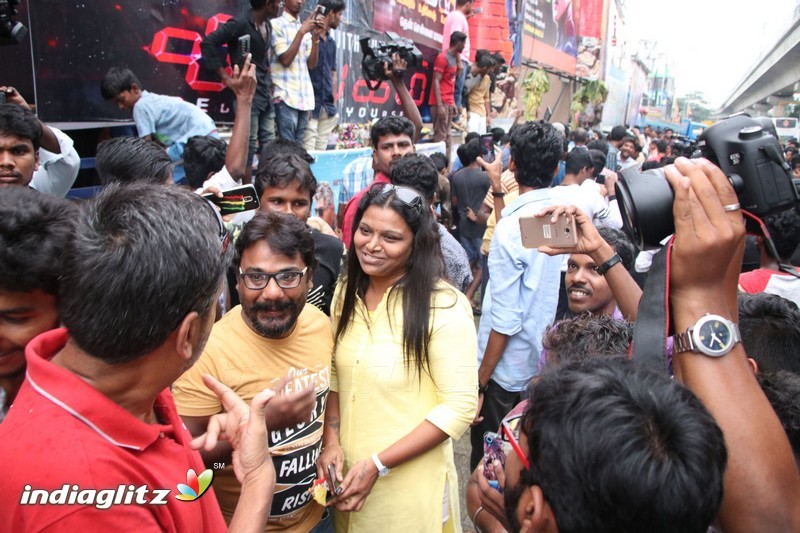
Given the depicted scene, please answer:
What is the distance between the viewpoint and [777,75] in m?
32.3

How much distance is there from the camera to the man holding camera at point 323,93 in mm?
5797

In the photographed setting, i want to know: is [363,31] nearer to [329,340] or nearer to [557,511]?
[329,340]

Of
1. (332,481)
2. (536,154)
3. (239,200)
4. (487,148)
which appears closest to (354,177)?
(487,148)

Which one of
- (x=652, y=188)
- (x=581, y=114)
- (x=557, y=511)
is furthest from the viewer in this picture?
(x=581, y=114)

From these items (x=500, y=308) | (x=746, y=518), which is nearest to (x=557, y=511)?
(x=746, y=518)

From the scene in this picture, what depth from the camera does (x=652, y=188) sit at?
123 cm

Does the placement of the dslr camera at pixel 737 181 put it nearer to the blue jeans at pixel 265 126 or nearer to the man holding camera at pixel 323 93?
the blue jeans at pixel 265 126

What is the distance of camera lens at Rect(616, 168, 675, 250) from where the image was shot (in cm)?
121

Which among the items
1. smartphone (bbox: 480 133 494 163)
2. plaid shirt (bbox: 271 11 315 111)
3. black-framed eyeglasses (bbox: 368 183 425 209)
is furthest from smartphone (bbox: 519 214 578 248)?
smartphone (bbox: 480 133 494 163)

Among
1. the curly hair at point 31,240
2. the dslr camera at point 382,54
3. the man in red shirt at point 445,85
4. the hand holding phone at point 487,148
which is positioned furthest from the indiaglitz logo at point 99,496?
the man in red shirt at point 445,85

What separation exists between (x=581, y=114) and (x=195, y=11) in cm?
1800

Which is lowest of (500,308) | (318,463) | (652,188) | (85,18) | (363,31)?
(318,463)

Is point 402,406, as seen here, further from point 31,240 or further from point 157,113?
point 157,113

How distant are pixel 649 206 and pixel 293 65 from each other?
15.2 ft
